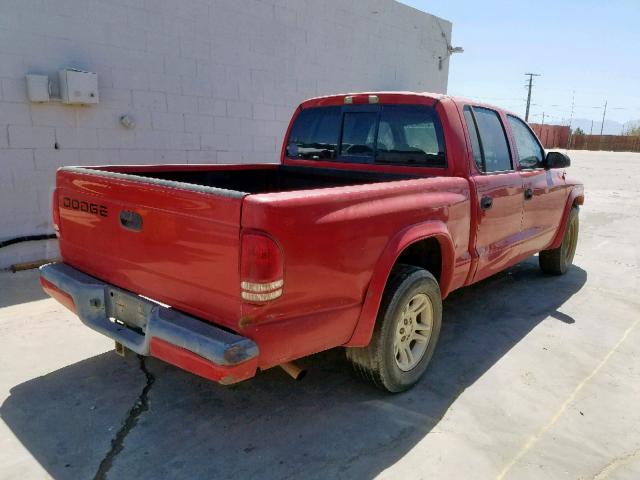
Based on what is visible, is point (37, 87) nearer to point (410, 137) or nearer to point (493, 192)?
point (410, 137)

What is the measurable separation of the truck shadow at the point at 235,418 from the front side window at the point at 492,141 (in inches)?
58.3

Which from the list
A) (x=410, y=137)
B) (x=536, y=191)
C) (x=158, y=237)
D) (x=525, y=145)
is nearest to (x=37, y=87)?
(x=158, y=237)

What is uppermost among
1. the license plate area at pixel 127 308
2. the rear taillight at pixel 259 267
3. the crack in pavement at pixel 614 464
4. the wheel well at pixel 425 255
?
the rear taillight at pixel 259 267

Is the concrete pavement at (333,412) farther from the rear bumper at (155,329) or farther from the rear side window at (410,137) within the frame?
the rear side window at (410,137)

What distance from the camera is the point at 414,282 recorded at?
3.08 metres

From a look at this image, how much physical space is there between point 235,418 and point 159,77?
4.98 metres

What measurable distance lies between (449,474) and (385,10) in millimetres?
9713

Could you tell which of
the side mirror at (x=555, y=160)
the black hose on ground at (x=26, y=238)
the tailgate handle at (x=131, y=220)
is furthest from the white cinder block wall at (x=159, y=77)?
the side mirror at (x=555, y=160)

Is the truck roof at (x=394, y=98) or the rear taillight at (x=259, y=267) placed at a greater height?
the truck roof at (x=394, y=98)

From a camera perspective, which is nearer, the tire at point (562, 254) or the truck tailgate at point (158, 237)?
the truck tailgate at point (158, 237)

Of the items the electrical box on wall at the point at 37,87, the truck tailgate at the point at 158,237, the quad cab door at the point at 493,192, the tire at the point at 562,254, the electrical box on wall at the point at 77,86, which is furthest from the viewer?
the tire at the point at 562,254

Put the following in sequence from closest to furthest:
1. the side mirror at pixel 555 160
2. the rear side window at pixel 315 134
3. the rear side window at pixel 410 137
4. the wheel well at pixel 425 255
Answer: the wheel well at pixel 425 255
the rear side window at pixel 410 137
the rear side window at pixel 315 134
the side mirror at pixel 555 160

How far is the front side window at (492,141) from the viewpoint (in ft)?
13.0

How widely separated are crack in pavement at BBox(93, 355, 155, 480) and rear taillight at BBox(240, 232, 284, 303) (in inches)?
45.2
